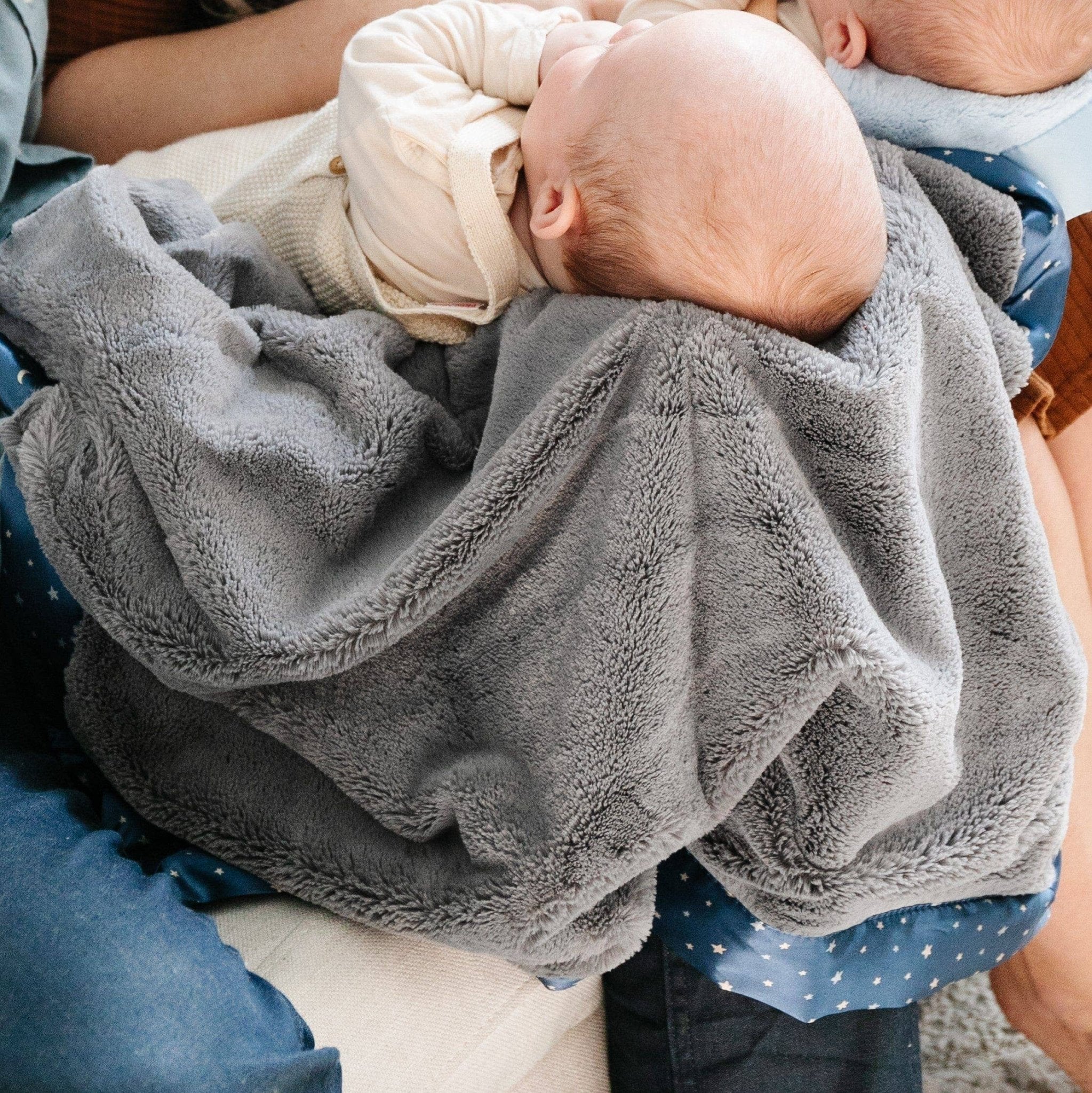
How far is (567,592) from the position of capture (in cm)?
61

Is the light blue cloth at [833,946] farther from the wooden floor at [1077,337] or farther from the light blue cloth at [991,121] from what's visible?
the light blue cloth at [991,121]

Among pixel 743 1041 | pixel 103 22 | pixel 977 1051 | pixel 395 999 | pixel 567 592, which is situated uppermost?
pixel 103 22

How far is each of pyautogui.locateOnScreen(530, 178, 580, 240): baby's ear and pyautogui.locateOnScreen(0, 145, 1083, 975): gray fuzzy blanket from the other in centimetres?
5

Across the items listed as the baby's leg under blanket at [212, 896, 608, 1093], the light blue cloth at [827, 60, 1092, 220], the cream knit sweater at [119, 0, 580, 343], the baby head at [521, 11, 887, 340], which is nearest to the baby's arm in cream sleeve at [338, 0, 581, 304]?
the cream knit sweater at [119, 0, 580, 343]

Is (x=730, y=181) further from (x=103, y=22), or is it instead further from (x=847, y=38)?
(x=103, y=22)

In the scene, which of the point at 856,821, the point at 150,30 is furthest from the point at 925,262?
the point at 150,30

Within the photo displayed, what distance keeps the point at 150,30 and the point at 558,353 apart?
3.02 feet

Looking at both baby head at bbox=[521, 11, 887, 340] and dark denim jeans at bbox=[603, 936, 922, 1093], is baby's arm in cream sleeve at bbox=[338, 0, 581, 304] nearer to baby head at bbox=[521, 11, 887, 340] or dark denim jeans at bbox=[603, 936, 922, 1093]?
baby head at bbox=[521, 11, 887, 340]

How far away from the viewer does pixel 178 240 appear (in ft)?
2.56

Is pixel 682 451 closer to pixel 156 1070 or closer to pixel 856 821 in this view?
pixel 856 821

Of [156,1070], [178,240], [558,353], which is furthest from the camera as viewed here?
[178,240]

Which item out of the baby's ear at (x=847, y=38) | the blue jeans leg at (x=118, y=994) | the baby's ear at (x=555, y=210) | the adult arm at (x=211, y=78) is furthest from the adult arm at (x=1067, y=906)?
the adult arm at (x=211, y=78)

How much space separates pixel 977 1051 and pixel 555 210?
99 centimetres

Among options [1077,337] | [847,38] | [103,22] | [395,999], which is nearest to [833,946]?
[395,999]
